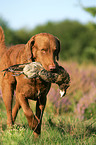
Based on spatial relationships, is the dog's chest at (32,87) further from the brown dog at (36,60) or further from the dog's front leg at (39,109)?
the dog's front leg at (39,109)

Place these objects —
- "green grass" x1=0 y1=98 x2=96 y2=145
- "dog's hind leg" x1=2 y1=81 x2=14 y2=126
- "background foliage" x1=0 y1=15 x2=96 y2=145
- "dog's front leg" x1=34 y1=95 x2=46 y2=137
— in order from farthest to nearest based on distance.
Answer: "dog's hind leg" x1=2 y1=81 x2=14 y2=126 → "dog's front leg" x1=34 y1=95 x2=46 y2=137 → "background foliage" x1=0 y1=15 x2=96 y2=145 → "green grass" x1=0 y1=98 x2=96 y2=145

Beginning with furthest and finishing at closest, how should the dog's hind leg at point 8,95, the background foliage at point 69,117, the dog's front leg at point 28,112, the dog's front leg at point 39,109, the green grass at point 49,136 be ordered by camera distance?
the dog's hind leg at point 8,95 → the dog's front leg at point 39,109 → the dog's front leg at point 28,112 → the background foliage at point 69,117 → the green grass at point 49,136

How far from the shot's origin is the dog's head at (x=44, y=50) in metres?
3.48

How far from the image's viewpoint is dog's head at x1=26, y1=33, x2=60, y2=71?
11.4 ft

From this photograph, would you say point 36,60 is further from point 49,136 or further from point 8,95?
point 49,136

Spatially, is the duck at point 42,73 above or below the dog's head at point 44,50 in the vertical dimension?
below

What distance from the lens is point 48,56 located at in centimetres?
352

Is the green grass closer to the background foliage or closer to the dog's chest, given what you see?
the background foliage

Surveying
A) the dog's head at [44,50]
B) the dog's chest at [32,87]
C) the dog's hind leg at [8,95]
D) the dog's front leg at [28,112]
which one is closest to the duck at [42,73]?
the dog's head at [44,50]

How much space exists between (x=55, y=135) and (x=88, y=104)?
9.66 ft

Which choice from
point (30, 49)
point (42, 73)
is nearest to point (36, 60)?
point (30, 49)

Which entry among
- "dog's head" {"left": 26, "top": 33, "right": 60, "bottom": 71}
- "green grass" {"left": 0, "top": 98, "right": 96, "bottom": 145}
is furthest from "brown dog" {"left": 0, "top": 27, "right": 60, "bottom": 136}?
"green grass" {"left": 0, "top": 98, "right": 96, "bottom": 145}

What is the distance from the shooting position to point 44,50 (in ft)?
11.8

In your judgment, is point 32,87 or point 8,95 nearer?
point 32,87
